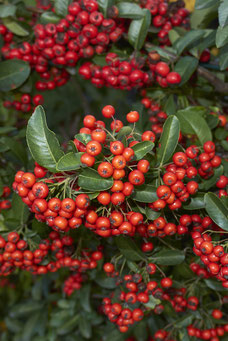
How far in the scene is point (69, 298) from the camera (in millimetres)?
2504

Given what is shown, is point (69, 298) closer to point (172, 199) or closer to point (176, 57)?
point (172, 199)

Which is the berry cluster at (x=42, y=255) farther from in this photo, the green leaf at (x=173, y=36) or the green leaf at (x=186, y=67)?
the green leaf at (x=173, y=36)

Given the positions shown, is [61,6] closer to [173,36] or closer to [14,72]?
[14,72]

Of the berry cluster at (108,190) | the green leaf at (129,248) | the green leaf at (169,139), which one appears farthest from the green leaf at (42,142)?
the green leaf at (129,248)

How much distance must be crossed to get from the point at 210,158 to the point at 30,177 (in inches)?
31.2

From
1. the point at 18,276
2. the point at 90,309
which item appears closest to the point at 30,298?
the point at 18,276

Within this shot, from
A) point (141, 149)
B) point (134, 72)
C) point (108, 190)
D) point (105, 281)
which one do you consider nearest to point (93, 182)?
point (108, 190)

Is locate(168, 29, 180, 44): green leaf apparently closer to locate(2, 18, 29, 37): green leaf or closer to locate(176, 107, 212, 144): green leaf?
locate(176, 107, 212, 144): green leaf

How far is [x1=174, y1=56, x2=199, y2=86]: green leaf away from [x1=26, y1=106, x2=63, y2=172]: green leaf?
0.92 metres

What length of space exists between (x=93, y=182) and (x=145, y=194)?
228 mm

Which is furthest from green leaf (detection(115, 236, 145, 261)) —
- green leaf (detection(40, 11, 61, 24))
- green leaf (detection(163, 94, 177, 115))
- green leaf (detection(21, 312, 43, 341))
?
green leaf (detection(21, 312, 43, 341))

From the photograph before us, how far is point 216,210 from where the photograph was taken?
4.31 feet

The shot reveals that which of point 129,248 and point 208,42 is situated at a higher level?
point 208,42

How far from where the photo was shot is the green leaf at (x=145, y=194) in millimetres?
1257
